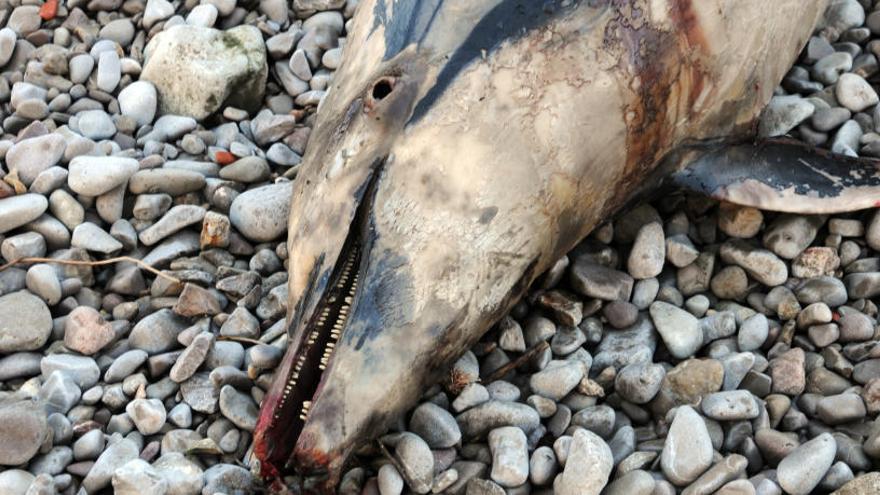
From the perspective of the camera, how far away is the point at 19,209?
3.91 metres

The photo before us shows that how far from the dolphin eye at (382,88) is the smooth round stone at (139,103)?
1.63 meters

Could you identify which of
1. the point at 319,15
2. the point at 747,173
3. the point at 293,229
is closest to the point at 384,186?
the point at 293,229

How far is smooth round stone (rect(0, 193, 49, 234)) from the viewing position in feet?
12.8

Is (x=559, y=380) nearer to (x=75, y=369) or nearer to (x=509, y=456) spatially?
(x=509, y=456)

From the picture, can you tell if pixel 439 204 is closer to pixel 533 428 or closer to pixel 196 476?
pixel 533 428

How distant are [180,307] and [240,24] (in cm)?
172

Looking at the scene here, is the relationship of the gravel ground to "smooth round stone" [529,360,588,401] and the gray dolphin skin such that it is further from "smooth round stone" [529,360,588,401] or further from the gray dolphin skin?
the gray dolphin skin

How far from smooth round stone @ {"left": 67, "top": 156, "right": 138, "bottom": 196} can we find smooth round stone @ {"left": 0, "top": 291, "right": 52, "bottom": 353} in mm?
471

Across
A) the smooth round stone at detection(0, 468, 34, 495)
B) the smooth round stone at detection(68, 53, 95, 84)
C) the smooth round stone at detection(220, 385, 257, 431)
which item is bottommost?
the smooth round stone at detection(0, 468, 34, 495)

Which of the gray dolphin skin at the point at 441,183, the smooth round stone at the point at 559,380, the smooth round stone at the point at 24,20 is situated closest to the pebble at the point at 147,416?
the gray dolphin skin at the point at 441,183

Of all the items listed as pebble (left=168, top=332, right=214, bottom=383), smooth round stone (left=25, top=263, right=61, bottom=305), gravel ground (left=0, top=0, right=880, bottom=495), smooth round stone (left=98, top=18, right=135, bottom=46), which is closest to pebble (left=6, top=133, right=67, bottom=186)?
gravel ground (left=0, top=0, right=880, bottom=495)

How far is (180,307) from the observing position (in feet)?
12.1

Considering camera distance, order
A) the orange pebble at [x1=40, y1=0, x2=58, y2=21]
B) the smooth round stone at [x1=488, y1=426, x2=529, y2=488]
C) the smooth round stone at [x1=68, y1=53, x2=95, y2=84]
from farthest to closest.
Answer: the orange pebble at [x1=40, y1=0, x2=58, y2=21] → the smooth round stone at [x1=68, y1=53, x2=95, y2=84] → the smooth round stone at [x1=488, y1=426, x2=529, y2=488]

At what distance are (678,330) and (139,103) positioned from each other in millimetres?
2279
